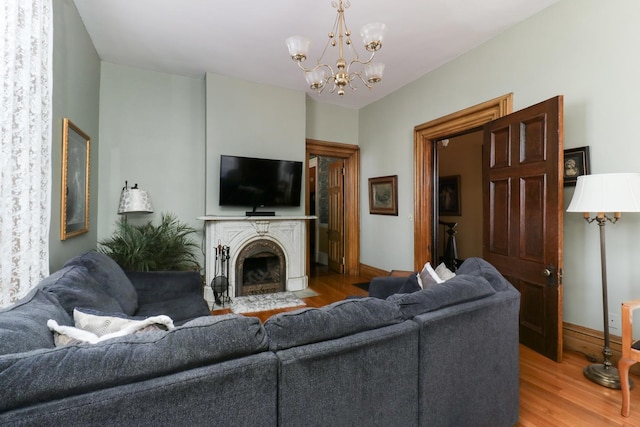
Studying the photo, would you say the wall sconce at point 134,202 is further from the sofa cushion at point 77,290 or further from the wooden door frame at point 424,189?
the wooden door frame at point 424,189

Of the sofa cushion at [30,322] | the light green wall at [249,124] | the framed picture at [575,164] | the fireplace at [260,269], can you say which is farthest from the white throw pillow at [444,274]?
the light green wall at [249,124]

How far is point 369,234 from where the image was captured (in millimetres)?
5418

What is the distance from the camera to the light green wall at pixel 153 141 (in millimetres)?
3920

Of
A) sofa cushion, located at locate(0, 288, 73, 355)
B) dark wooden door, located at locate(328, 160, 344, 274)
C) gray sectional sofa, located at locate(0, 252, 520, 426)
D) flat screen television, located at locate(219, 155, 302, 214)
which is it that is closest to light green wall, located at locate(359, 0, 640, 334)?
gray sectional sofa, located at locate(0, 252, 520, 426)

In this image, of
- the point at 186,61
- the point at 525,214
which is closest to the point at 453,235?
the point at 525,214

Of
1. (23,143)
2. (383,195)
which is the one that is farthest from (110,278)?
(383,195)

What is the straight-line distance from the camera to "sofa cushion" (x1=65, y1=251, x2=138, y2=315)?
203 cm

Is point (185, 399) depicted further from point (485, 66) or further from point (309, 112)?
point (309, 112)

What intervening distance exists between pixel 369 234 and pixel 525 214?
2912 mm

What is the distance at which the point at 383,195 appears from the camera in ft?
16.5

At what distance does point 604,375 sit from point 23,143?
406cm

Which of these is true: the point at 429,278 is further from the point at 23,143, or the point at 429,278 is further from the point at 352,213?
the point at 352,213

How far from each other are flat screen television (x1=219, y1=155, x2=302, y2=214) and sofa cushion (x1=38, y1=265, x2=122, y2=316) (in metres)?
2.43

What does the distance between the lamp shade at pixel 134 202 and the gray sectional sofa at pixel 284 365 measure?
2.08 m
